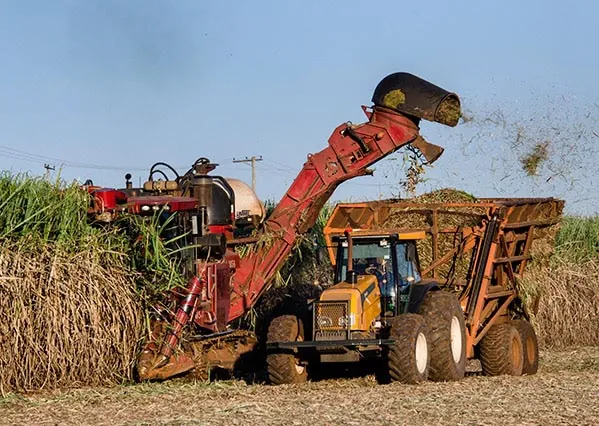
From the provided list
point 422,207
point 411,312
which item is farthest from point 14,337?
point 422,207

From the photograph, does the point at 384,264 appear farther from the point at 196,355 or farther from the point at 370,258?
the point at 196,355

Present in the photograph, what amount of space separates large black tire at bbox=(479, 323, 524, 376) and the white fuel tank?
3.49 m

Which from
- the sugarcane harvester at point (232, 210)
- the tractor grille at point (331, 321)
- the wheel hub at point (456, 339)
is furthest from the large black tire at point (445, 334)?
the sugarcane harvester at point (232, 210)

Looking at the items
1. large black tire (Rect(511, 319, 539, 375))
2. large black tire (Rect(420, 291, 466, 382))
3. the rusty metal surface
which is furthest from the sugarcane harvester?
large black tire (Rect(511, 319, 539, 375))

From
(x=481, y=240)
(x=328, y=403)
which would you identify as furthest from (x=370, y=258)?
(x=328, y=403)

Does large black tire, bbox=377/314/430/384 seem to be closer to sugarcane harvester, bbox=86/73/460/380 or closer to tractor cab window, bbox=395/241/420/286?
tractor cab window, bbox=395/241/420/286

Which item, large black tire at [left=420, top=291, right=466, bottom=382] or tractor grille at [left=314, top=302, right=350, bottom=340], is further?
large black tire at [left=420, top=291, right=466, bottom=382]

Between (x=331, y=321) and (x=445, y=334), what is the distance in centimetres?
138

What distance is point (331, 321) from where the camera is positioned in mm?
13461

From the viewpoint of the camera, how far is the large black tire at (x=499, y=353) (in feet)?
50.2

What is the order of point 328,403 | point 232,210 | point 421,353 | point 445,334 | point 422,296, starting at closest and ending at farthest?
point 328,403
point 421,353
point 445,334
point 422,296
point 232,210

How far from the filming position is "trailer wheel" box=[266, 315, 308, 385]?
542 inches

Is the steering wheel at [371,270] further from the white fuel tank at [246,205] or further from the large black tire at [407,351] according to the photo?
the white fuel tank at [246,205]

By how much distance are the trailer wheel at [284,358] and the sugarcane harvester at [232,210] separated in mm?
Answer: 844
